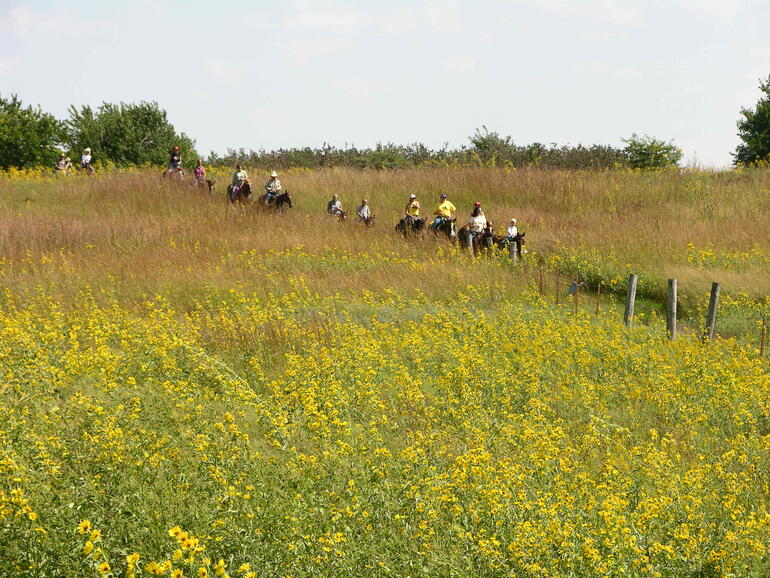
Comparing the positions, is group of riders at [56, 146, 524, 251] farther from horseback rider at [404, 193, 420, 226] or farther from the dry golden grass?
the dry golden grass

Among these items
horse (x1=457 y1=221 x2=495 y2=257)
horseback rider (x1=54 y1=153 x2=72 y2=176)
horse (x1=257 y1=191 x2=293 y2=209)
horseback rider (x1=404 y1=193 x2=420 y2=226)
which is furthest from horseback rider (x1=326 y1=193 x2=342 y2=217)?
horseback rider (x1=54 y1=153 x2=72 y2=176)

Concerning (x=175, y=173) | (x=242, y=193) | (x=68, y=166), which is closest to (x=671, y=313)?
(x=242, y=193)

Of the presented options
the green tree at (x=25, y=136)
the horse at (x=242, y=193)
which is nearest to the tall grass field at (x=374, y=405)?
the horse at (x=242, y=193)

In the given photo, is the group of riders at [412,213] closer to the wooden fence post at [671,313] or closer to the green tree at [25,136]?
the wooden fence post at [671,313]

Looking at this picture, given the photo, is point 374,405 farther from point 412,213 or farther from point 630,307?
point 412,213

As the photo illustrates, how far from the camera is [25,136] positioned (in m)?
31.1

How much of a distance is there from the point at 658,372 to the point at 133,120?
2946 cm

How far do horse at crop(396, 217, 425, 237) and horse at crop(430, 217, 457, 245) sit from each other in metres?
0.29

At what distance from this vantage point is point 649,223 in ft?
64.0

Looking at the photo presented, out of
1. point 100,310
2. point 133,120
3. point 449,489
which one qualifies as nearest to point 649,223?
point 100,310

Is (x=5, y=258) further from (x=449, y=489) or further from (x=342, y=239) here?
(x=449, y=489)

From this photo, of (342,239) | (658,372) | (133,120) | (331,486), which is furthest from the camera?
(133,120)

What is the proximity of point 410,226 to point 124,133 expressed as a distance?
19.3 metres

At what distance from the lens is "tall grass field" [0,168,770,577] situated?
482 centimetres
